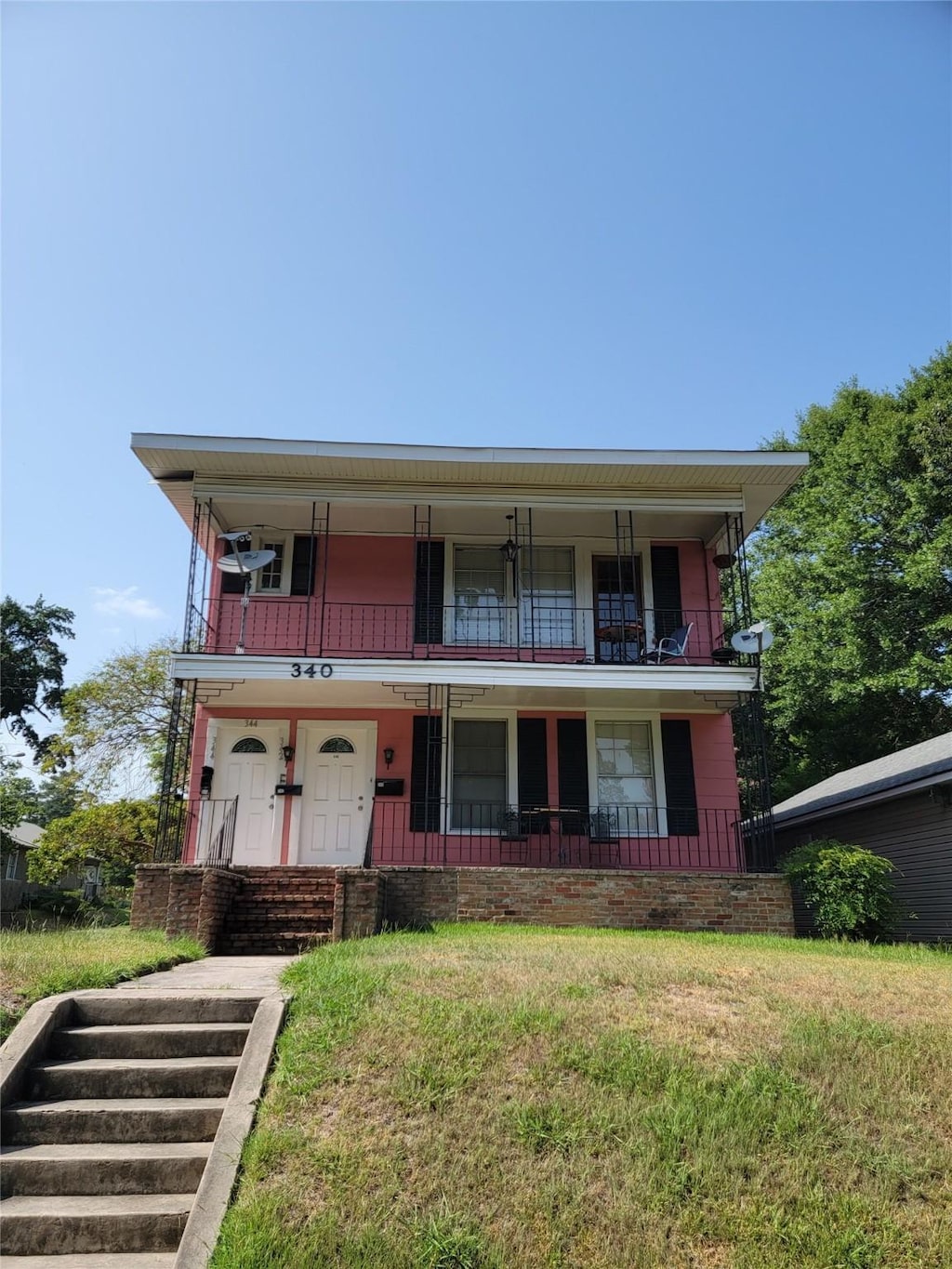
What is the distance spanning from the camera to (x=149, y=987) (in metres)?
6.44

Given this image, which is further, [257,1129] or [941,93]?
[941,93]

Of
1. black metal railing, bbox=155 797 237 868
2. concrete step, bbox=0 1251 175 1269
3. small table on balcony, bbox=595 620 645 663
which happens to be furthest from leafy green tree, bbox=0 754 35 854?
concrete step, bbox=0 1251 175 1269

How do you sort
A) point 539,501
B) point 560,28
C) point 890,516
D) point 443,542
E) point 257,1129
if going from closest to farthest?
1. point 257,1129
2. point 560,28
3. point 539,501
4. point 443,542
5. point 890,516

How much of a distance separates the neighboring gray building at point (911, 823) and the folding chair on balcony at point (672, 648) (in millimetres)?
3645

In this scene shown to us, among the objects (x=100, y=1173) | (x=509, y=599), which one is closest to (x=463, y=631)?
(x=509, y=599)

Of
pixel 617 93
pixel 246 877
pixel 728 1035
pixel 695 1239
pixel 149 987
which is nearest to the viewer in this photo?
pixel 695 1239

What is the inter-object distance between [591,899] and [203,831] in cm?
A: 580

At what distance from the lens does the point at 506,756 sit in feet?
44.4

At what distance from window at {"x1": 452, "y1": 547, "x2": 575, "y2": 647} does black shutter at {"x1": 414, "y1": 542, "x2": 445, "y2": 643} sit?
0.24m

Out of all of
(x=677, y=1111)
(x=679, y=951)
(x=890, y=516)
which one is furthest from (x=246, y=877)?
(x=890, y=516)

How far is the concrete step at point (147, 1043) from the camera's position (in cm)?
546

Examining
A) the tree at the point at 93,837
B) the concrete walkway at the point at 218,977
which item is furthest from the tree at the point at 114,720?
the concrete walkway at the point at 218,977

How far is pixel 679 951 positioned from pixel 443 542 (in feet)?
26.4

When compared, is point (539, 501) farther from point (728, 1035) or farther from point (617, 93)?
point (728, 1035)
